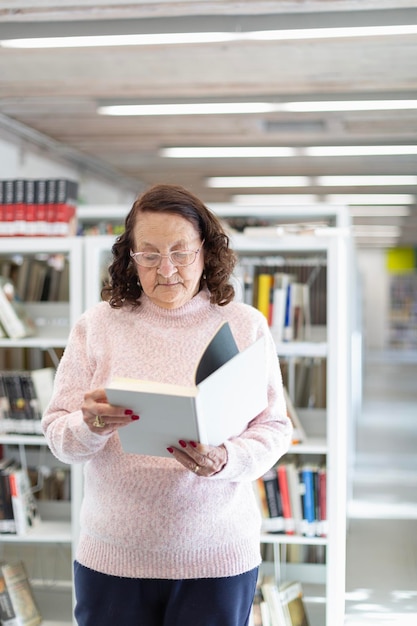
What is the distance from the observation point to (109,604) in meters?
1.71

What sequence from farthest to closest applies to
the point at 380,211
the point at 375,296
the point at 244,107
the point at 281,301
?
the point at 375,296
the point at 380,211
the point at 244,107
the point at 281,301

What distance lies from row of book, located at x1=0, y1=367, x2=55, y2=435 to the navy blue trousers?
200cm

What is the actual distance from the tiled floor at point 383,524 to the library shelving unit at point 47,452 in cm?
154

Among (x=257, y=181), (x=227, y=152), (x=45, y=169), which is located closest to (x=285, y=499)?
(x=227, y=152)

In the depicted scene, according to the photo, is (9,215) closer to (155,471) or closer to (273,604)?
(273,604)

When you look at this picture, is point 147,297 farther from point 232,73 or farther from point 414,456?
point 414,456

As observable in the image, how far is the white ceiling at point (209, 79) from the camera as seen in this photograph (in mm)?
4066

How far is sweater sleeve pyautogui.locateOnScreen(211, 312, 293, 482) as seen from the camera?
1671 millimetres

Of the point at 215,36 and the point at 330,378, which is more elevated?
the point at 215,36

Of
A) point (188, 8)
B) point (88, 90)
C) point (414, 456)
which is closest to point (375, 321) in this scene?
point (414, 456)

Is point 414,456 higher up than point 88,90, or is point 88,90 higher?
point 88,90

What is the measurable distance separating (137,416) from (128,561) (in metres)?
0.36

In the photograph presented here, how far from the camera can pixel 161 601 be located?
5.64 feet

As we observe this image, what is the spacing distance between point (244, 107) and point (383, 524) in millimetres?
3357
